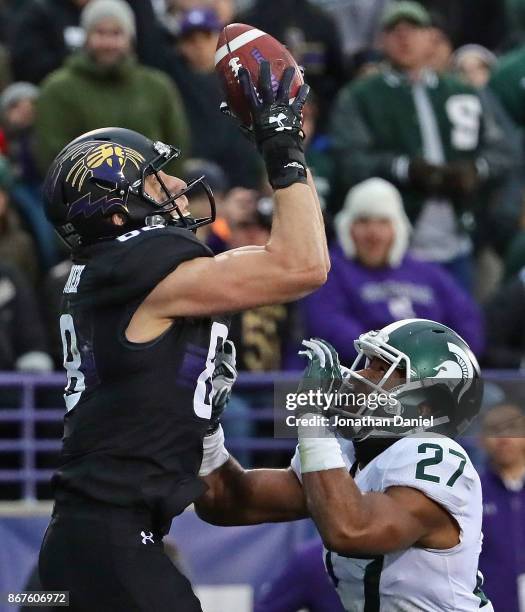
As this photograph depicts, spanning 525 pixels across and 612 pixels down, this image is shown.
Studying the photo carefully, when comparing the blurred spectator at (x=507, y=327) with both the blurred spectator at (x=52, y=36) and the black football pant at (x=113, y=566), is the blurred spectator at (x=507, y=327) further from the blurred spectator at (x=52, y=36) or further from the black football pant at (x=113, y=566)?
the black football pant at (x=113, y=566)

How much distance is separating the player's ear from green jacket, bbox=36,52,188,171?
389 cm

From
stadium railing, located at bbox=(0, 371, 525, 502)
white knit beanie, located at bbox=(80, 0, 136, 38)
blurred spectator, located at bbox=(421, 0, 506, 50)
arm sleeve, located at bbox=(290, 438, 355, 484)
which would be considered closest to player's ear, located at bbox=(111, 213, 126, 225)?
arm sleeve, located at bbox=(290, 438, 355, 484)

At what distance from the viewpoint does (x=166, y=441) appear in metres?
4.09

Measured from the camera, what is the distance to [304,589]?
20.0 feet

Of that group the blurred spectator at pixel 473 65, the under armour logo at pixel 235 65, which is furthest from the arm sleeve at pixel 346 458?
the blurred spectator at pixel 473 65

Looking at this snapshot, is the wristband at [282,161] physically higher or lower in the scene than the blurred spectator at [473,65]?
lower

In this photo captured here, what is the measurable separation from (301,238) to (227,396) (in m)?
0.65

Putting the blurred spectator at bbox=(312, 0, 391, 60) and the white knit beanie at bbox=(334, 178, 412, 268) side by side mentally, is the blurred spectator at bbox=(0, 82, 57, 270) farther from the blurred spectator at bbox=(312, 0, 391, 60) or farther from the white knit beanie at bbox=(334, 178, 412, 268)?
the blurred spectator at bbox=(312, 0, 391, 60)

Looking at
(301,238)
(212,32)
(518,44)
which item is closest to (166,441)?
(301,238)

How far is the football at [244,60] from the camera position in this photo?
4188mm

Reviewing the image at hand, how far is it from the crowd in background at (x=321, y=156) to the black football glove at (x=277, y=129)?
11.1 ft

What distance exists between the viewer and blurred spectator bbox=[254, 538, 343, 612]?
238 inches

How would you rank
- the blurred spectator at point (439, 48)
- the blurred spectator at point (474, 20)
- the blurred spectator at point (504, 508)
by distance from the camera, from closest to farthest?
the blurred spectator at point (504, 508), the blurred spectator at point (439, 48), the blurred spectator at point (474, 20)

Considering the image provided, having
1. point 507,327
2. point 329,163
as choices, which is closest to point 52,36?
point 329,163
